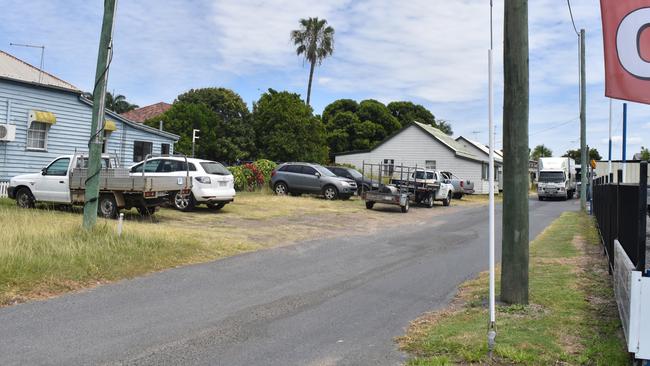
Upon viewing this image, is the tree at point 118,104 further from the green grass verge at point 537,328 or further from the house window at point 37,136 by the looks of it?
the green grass verge at point 537,328

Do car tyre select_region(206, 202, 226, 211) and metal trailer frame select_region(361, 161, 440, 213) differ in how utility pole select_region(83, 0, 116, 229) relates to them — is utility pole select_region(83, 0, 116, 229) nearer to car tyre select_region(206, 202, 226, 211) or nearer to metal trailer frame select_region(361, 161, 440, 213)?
car tyre select_region(206, 202, 226, 211)

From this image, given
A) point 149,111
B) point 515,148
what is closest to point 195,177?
point 515,148

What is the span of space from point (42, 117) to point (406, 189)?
14.4 m

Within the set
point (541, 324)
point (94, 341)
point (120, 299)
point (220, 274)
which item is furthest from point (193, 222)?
point (541, 324)

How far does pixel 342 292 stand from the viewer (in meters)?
7.75

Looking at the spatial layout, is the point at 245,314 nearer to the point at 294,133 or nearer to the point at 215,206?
the point at 215,206

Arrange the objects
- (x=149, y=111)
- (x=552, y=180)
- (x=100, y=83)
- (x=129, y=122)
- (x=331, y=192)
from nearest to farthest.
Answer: (x=100, y=83), (x=129, y=122), (x=331, y=192), (x=552, y=180), (x=149, y=111)

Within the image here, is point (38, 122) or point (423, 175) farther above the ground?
point (38, 122)

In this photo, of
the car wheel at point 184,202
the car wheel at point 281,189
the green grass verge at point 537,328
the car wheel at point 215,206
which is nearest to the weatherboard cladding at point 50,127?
the car wheel at point 184,202

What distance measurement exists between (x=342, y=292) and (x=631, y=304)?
407cm

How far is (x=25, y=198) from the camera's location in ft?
52.2

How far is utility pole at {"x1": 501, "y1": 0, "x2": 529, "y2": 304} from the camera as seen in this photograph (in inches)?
256

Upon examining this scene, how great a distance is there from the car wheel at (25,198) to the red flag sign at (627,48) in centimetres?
1568

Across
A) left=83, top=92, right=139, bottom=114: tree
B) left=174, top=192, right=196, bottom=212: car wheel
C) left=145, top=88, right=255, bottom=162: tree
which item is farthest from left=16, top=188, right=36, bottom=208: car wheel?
left=83, top=92, right=139, bottom=114: tree
